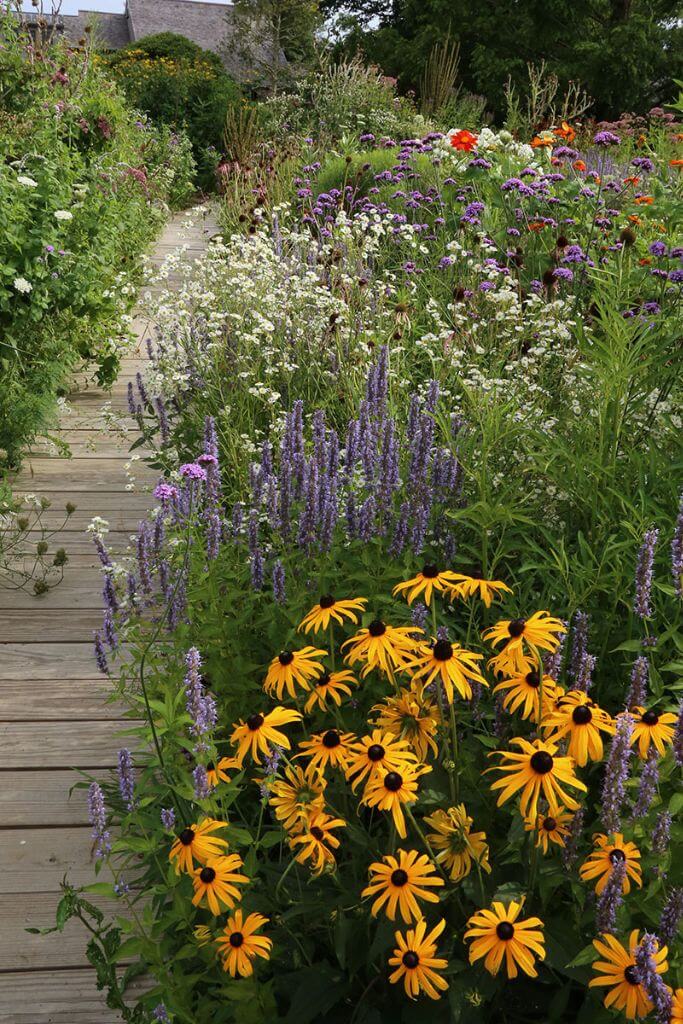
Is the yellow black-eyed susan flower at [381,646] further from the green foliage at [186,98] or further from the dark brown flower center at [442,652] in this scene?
the green foliage at [186,98]

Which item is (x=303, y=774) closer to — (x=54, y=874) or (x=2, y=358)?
(x=54, y=874)

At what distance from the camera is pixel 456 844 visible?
1524 mm

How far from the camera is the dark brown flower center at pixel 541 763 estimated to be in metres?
1.30

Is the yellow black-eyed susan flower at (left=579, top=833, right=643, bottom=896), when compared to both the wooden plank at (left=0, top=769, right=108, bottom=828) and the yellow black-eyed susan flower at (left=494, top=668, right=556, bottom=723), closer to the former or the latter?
the yellow black-eyed susan flower at (left=494, top=668, right=556, bottom=723)

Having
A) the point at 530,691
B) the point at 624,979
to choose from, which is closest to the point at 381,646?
the point at 530,691

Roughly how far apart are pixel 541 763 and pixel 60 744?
2003 millimetres

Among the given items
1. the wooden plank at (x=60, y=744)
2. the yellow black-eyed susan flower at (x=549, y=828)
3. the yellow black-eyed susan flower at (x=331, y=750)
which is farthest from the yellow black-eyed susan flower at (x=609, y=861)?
the wooden plank at (x=60, y=744)

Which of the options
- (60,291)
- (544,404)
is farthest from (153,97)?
(544,404)

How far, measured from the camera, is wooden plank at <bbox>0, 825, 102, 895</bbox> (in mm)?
2375

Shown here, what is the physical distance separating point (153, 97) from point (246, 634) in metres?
17.7

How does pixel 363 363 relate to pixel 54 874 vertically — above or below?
above

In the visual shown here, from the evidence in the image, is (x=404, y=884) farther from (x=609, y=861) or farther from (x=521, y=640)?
(x=521, y=640)

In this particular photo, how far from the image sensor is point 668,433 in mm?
2789

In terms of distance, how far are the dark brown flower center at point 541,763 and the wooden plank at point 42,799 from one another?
5.59 ft
